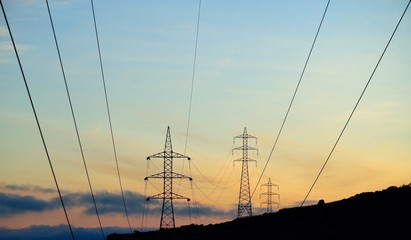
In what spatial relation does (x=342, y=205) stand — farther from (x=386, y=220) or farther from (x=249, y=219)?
(x=249, y=219)

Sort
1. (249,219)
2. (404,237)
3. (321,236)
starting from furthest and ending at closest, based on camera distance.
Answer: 1. (249,219)
2. (321,236)
3. (404,237)

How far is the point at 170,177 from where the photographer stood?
199ft

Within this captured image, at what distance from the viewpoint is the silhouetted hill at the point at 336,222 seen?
26.3 metres

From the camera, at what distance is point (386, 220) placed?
26516 mm

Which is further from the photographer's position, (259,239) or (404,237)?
(259,239)

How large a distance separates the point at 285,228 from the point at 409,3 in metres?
10.6

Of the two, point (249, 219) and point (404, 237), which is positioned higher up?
point (249, 219)

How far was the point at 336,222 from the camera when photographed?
2936cm

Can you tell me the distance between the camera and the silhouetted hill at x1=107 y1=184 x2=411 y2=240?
26328mm

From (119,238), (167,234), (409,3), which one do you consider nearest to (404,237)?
(409,3)

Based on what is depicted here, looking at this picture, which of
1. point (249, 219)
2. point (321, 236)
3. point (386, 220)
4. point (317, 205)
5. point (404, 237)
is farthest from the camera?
point (249, 219)

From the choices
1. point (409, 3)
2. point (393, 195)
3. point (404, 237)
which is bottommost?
point (404, 237)

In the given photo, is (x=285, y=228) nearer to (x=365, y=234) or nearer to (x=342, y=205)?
(x=342, y=205)

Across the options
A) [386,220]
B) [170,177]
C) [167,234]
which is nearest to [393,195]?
[386,220]
